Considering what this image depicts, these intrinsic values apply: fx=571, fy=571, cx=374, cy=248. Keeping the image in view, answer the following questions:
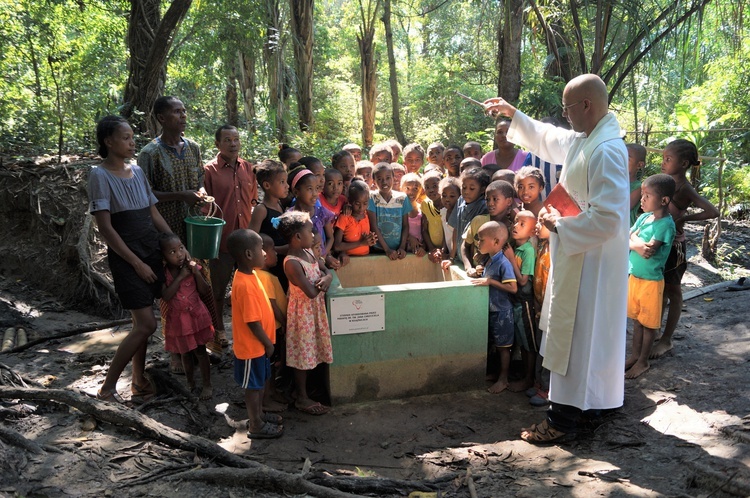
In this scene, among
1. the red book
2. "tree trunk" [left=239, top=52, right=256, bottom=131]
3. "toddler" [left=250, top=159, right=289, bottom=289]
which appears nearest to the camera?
the red book

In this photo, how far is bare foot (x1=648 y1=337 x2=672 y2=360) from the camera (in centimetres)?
463

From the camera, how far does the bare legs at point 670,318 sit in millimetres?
4578

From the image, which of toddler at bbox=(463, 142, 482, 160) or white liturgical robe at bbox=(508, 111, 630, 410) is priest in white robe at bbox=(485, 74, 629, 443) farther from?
toddler at bbox=(463, 142, 482, 160)

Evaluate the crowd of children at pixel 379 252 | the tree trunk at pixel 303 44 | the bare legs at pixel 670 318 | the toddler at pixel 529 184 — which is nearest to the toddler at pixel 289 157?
the crowd of children at pixel 379 252

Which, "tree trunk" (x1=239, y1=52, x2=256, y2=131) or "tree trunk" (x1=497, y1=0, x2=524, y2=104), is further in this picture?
"tree trunk" (x1=239, y1=52, x2=256, y2=131)

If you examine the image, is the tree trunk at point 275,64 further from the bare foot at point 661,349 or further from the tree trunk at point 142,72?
the bare foot at point 661,349

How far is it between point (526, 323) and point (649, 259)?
1041mm

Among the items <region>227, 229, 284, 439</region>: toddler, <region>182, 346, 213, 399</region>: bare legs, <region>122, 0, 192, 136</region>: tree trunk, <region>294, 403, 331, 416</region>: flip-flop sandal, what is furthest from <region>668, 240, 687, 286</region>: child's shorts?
<region>122, 0, 192, 136</region>: tree trunk

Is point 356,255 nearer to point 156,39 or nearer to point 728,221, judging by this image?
point 156,39

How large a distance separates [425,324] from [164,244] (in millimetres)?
1971

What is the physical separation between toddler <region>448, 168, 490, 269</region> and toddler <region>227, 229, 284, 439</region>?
169cm

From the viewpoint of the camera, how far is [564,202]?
139 inches

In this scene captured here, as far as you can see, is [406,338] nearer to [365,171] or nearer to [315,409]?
[315,409]

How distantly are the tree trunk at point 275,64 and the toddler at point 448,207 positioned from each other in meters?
6.39
